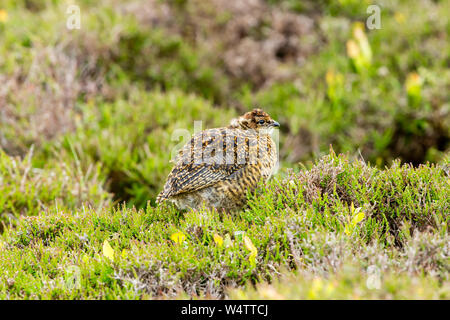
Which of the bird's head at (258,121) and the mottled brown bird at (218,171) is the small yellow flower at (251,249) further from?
the bird's head at (258,121)

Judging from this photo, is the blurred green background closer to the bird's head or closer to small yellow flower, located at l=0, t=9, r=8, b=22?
small yellow flower, located at l=0, t=9, r=8, b=22

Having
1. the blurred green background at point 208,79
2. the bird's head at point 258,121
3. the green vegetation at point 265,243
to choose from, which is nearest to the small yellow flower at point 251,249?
the green vegetation at point 265,243

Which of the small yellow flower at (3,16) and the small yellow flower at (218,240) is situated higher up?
the small yellow flower at (3,16)

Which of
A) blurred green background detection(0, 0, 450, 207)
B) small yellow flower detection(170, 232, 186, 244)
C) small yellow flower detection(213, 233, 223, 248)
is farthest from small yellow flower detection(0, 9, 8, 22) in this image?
small yellow flower detection(213, 233, 223, 248)

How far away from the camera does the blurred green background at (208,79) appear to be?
6.01 meters

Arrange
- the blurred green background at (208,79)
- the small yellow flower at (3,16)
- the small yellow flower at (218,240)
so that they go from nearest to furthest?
1. the small yellow flower at (218,240)
2. the blurred green background at (208,79)
3. the small yellow flower at (3,16)

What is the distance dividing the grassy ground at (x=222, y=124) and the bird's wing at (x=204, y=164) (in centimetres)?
23

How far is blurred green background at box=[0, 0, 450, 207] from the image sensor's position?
601 centimetres

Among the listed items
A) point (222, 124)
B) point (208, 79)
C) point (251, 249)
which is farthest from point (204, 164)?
point (208, 79)

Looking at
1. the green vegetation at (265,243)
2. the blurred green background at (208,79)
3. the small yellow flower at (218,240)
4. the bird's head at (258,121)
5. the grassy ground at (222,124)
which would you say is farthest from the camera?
the blurred green background at (208,79)

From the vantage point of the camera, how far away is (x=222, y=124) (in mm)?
6602

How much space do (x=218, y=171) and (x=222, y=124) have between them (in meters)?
2.75

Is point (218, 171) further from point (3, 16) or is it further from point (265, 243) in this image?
point (3, 16)
